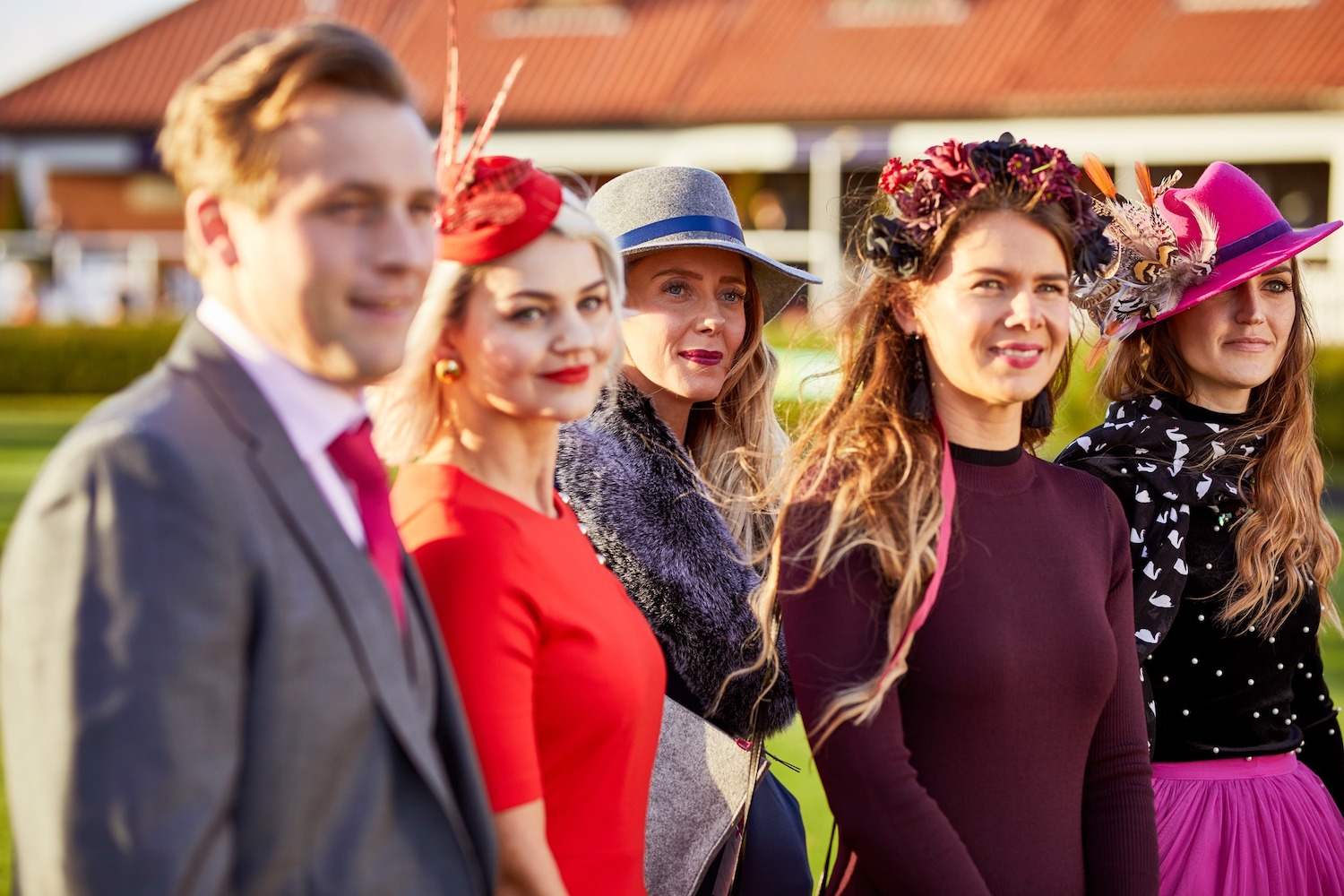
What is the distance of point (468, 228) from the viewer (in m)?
2.02

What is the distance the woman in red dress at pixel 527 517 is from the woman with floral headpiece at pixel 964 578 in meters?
0.36

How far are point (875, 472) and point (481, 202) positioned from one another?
2.69 ft

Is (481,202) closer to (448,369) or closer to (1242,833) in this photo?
(448,369)

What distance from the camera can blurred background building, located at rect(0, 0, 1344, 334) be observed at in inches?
850

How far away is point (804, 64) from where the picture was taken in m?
24.6

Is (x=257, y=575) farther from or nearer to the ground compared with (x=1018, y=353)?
nearer to the ground

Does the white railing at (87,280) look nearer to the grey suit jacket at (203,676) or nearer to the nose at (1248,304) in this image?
the nose at (1248,304)

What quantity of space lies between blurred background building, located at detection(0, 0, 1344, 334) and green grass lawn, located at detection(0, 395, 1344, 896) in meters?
2.20

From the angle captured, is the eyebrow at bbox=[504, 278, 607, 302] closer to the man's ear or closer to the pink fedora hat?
the man's ear

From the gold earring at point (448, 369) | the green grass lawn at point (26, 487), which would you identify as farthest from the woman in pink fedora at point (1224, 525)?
the gold earring at point (448, 369)

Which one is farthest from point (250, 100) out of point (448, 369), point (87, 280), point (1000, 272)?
point (87, 280)

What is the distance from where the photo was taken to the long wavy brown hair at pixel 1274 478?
115 inches

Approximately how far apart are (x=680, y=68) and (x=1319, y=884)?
23875mm

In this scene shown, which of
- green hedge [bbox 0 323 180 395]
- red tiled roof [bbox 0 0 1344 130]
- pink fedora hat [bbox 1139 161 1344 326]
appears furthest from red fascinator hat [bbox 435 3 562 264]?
red tiled roof [bbox 0 0 1344 130]
